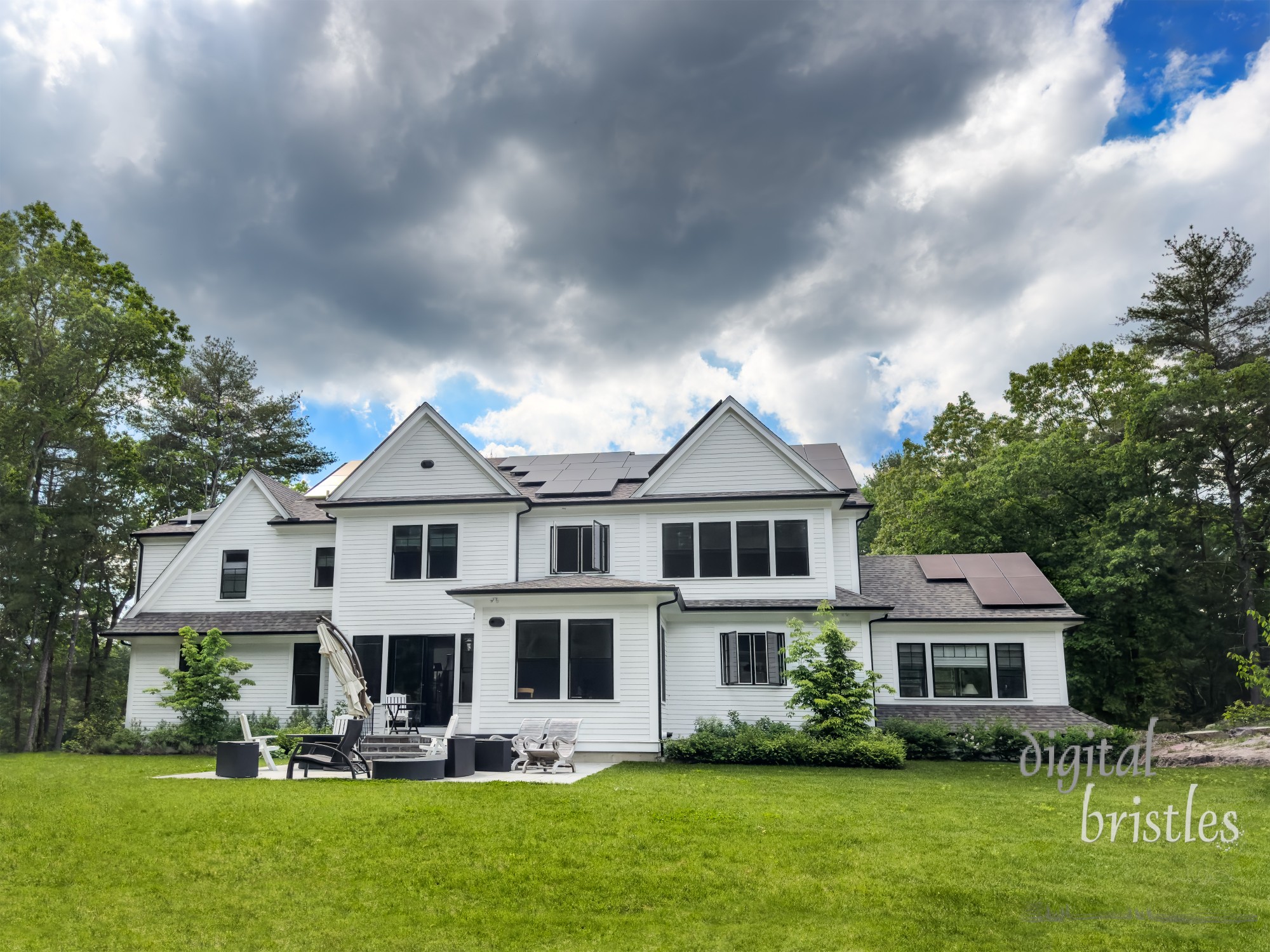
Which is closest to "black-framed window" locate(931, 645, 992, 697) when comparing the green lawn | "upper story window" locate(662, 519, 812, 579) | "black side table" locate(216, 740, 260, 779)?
"upper story window" locate(662, 519, 812, 579)

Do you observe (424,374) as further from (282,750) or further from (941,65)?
(941,65)

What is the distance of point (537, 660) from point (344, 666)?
4.17 m

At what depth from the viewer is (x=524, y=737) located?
671 inches

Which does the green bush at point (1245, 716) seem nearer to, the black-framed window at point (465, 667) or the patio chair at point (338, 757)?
the black-framed window at point (465, 667)

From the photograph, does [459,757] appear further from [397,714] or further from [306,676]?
[306,676]

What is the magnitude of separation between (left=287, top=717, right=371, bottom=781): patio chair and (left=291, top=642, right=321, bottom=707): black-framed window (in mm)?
7691

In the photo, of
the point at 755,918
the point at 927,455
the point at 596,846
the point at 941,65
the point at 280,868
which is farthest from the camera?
the point at 927,455

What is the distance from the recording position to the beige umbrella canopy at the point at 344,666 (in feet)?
56.1

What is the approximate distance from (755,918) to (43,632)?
33.5 m

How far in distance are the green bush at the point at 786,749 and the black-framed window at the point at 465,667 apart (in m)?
5.24

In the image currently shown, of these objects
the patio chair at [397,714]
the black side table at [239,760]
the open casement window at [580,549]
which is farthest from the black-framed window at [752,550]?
the black side table at [239,760]

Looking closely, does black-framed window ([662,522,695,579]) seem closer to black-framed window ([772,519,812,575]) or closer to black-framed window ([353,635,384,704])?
black-framed window ([772,519,812,575])

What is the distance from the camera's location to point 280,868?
304 inches

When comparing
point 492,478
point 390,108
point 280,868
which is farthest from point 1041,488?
point 280,868
